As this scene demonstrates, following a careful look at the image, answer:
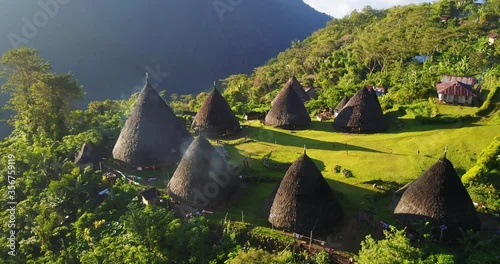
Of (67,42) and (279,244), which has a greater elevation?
(67,42)

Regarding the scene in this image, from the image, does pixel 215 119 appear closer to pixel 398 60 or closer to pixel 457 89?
pixel 457 89

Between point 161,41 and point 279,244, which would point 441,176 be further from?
point 161,41

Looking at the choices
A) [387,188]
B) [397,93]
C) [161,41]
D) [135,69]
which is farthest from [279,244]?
[161,41]

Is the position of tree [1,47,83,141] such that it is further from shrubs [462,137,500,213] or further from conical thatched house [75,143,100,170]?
shrubs [462,137,500,213]

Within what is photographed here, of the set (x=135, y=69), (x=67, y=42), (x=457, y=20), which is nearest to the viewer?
(x=457, y=20)

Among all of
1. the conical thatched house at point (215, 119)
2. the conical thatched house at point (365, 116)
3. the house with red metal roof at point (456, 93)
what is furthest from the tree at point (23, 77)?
the house with red metal roof at point (456, 93)

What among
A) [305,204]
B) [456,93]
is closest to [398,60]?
[456,93]

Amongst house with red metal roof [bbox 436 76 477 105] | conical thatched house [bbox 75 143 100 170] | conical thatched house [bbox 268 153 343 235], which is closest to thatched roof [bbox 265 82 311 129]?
house with red metal roof [bbox 436 76 477 105]
